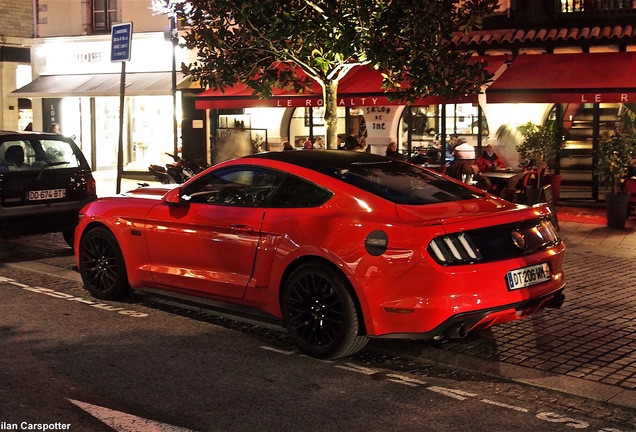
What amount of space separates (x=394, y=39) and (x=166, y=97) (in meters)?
A: 14.4

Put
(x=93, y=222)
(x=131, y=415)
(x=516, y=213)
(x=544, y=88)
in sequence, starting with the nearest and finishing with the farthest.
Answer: (x=131, y=415) < (x=516, y=213) < (x=93, y=222) < (x=544, y=88)

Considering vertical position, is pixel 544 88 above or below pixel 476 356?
above

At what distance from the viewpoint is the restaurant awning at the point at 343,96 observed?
58.6ft

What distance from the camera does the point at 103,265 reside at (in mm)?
8703

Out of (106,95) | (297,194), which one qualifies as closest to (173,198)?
(297,194)

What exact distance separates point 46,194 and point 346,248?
6.19m

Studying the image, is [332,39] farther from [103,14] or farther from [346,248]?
[103,14]

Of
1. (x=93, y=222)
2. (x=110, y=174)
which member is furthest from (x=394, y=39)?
(x=110, y=174)

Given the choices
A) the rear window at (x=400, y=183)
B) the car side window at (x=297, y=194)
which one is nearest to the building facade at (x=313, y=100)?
the rear window at (x=400, y=183)

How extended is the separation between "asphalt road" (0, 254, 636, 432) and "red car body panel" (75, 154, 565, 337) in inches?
Answer: 15.5

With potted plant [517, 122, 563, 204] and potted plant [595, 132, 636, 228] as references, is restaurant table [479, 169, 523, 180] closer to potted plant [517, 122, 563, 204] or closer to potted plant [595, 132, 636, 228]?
potted plant [517, 122, 563, 204]

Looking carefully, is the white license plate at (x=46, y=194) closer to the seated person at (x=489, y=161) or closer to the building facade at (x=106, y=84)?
the seated person at (x=489, y=161)

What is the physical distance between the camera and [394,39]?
39.5ft

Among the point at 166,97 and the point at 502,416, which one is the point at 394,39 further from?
the point at 166,97
